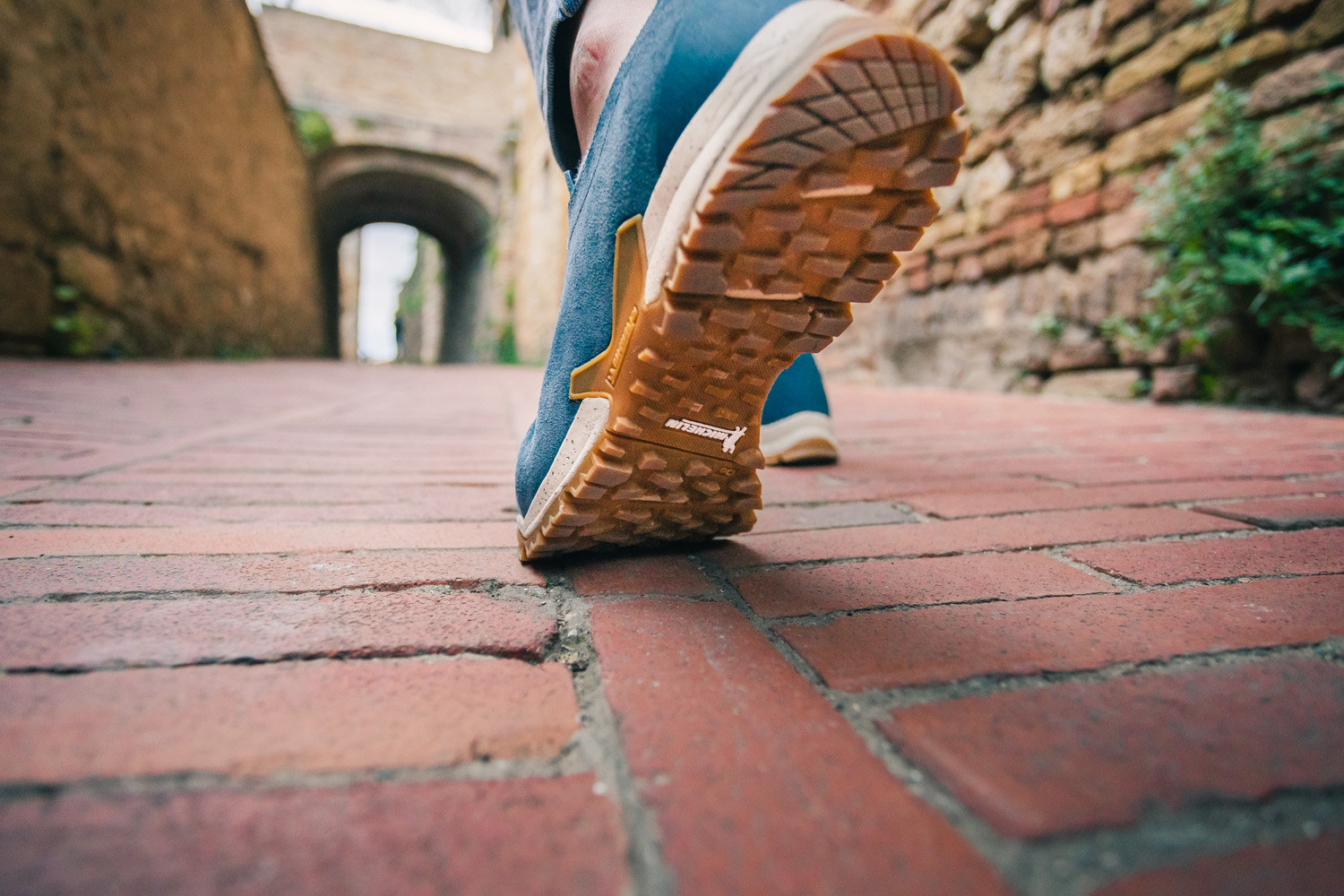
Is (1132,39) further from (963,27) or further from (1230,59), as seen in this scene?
(963,27)

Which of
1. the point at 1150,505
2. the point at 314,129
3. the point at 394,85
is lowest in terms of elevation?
the point at 1150,505

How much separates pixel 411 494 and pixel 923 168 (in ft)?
2.71

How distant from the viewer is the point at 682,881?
29cm

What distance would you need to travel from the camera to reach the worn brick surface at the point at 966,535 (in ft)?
2.51

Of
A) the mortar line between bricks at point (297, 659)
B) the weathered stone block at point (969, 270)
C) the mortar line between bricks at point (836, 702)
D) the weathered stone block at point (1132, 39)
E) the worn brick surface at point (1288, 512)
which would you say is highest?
the weathered stone block at point (1132, 39)

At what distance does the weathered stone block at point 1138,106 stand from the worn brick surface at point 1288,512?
224 cm

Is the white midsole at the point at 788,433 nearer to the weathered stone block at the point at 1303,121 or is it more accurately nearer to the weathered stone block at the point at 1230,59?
the weathered stone block at the point at 1303,121

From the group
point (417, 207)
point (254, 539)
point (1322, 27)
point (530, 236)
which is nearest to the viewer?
point (254, 539)

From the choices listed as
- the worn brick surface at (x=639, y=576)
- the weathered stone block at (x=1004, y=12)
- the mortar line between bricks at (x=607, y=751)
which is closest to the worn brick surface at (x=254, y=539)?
the worn brick surface at (x=639, y=576)

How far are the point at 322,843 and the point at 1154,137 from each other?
3285mm

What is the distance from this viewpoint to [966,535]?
32.3 inches

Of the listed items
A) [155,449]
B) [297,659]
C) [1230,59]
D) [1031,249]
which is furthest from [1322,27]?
[155,449]

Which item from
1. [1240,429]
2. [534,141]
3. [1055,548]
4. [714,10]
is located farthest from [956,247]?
[534,141]

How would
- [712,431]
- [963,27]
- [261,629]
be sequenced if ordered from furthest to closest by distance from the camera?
1. [963,27]
2. [712,431]
3. [261,629]
